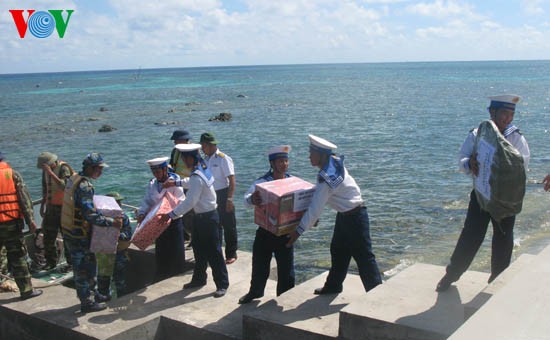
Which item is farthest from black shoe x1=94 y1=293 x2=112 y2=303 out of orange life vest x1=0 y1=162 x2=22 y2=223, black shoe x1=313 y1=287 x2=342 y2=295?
black shoe x1=313 y1=287 x2=342 y2=295

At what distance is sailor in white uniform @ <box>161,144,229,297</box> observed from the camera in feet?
20.9

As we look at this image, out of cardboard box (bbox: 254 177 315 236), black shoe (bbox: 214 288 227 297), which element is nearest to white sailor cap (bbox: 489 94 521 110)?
cardboard box (bbox: 254 177 315 236)

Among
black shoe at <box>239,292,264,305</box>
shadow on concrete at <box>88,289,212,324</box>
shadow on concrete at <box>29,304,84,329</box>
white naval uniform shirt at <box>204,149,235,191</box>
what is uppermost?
white naval uniform shirt at <box>204,149,235,191</box>

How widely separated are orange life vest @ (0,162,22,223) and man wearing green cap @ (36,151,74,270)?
1.12 m

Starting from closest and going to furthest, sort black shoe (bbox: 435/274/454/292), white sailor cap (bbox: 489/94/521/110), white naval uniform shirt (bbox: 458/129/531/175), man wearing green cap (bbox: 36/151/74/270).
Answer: white sailor cap (bbox: 489/94/521/110)
white naval uniform shirt (bbox: 458/129/531/175)
black shoe (bbox: 435/274/454/292)
man wearing green cap (bbox: 36/151/74/270)

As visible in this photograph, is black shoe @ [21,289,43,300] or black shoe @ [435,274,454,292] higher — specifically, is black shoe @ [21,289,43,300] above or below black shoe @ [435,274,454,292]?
below

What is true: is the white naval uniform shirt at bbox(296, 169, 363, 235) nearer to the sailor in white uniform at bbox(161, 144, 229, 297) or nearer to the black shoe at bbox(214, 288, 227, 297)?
the sailor in white uniform at bbox(161, 144, 229, 297)

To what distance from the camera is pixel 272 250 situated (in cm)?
612

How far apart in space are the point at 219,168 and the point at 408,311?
13.0ft

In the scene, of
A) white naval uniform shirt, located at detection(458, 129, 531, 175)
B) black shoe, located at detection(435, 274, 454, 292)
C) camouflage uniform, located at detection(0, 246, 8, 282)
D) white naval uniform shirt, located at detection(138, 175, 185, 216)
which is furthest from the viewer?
camouflage uniform, located at detection(0, 246, 8, 282)

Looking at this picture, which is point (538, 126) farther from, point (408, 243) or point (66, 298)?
point (66, 298)

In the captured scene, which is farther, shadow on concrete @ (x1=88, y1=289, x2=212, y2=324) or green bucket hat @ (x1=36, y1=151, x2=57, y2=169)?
green bucket hat @ (x1=36, y1=151, x2=57, y2=169)

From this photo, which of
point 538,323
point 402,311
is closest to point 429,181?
point 402,311

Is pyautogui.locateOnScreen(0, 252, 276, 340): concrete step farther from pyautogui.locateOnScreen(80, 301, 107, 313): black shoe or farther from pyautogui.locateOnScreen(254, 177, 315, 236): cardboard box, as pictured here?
pyautogui.locateOnScreen(254, 177, 315, 236): cardboard box
